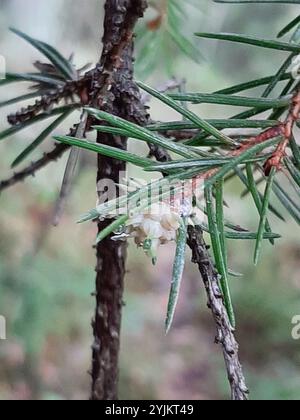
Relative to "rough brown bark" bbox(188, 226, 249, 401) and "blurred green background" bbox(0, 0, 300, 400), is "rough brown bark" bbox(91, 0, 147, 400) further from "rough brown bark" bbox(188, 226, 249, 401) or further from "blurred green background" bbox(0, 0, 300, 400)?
"blurred green background" bbox(0, 0, 300, 400)

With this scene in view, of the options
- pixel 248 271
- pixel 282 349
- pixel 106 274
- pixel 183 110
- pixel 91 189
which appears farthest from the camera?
pixel 248 271

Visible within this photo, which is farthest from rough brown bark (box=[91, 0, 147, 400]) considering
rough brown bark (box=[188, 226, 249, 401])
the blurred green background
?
the blurred green background

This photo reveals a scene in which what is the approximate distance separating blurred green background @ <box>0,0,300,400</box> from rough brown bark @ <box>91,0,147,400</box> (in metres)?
0.71

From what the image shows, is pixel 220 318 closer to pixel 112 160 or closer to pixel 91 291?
pixel 112 160

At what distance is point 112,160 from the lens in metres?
0.30

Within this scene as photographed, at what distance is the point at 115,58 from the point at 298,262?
65.3 inches

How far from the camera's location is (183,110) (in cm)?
24

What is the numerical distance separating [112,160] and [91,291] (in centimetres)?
91

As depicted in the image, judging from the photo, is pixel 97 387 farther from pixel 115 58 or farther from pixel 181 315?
pixel 181 315

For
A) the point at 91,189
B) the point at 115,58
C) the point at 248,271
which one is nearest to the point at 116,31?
the point at 115,58

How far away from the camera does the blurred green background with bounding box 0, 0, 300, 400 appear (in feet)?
3.94

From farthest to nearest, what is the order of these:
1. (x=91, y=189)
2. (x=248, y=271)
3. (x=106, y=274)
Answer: (x=248, y=271) < (x=91, y=189) < (x=106, y=274)

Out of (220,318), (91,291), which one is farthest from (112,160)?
(91,291)

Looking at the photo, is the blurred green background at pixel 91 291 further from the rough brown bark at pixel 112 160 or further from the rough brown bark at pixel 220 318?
the rough brown bark at pixel 220 318
